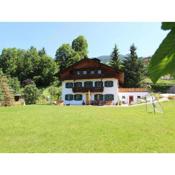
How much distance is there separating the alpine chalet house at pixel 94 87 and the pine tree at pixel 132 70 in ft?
4.52

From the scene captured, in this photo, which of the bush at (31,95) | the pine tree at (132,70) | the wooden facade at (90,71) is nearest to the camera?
the bush at (31,95)

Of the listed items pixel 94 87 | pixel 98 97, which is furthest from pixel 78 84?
pixel 98 97

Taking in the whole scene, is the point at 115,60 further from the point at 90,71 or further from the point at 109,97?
the point at 109,97

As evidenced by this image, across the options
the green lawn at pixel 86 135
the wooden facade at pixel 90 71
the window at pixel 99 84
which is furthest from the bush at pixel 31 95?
the green lawn at pixel 86 135

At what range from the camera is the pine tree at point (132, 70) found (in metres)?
17.9

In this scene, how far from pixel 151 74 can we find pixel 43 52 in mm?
21336

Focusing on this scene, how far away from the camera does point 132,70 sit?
1828 centimetres

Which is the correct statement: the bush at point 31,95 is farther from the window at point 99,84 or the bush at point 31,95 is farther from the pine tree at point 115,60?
the pine tree at point 115,60

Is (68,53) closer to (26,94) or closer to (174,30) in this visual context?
(26,94)

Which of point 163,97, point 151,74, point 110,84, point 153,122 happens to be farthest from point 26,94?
point 151,74

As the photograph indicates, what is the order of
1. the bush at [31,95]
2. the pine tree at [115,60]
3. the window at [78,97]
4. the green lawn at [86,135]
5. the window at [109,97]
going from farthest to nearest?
the pine tree at [115,60], the window at [78,97], the window at [109,97], the bush at [31,95], the green lawn at [86,135]

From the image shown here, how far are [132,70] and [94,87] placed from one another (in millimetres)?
3202

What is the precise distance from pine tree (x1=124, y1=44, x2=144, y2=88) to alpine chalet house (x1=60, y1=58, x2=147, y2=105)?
4.52ft

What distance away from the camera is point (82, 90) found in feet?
51.4
